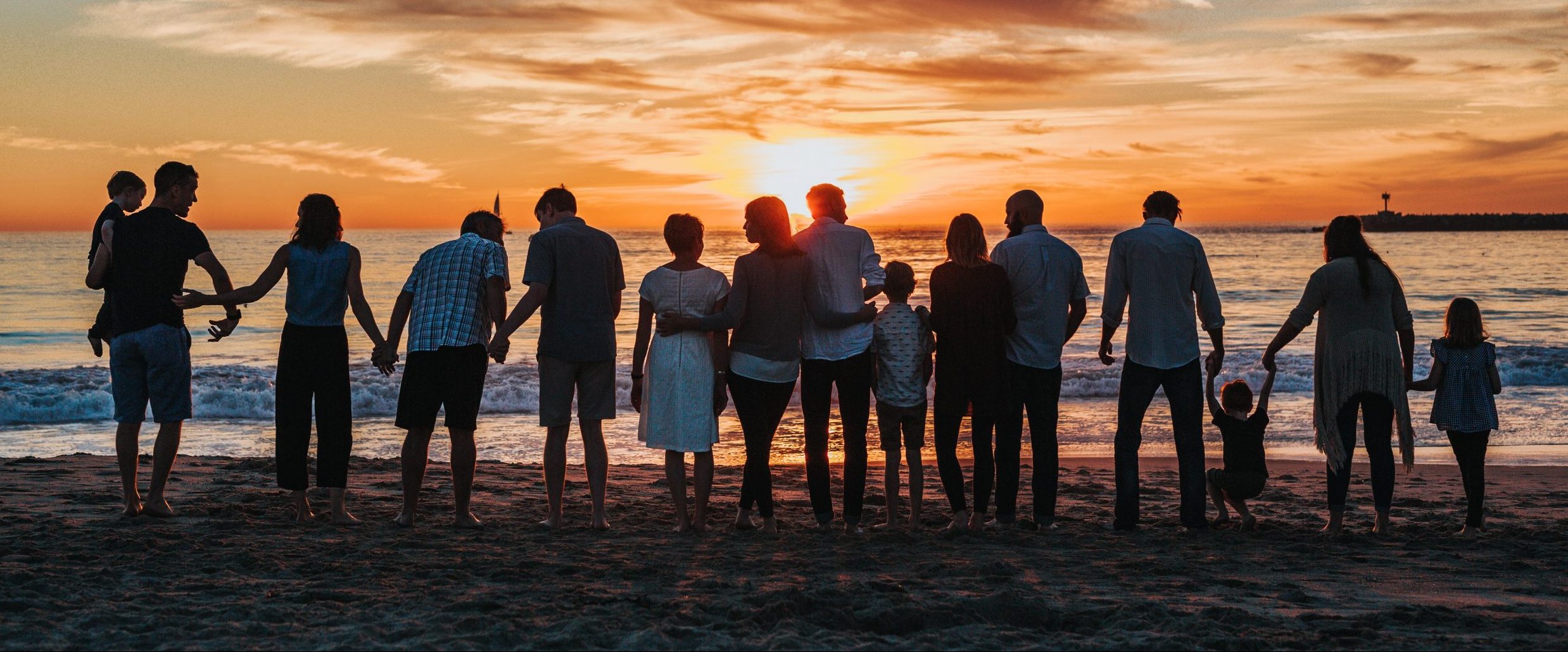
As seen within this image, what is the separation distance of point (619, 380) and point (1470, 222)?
127 m

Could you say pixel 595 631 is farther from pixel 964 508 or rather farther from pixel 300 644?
pixel 964 508

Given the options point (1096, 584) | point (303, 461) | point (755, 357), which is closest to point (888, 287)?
point (755, 357)

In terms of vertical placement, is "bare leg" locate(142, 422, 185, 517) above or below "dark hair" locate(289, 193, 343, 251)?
below

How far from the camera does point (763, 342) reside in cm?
550

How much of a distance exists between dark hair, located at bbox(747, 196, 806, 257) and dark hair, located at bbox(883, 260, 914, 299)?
46 cm

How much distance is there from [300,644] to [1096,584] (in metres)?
2.90

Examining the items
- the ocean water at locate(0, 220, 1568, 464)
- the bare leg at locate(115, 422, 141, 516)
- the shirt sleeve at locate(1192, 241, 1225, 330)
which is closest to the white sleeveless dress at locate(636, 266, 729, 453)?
the shirt sleeve at locate(1192, 241, 1225, 330)

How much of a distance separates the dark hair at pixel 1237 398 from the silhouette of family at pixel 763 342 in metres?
0.15

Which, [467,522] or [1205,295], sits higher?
[1205,295]

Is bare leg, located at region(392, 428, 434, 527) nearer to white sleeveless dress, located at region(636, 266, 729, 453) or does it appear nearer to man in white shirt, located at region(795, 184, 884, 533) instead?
white sleeveless dress, located at region(636, 266, 729, 453)

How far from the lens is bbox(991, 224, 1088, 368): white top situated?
18.8 feet

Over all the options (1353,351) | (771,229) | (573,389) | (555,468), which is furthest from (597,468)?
(1353,351)

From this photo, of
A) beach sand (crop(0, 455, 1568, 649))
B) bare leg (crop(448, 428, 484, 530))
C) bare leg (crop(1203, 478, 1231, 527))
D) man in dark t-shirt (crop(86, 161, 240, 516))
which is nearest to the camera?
beach sand (crop(0, 455, 1568, 649))

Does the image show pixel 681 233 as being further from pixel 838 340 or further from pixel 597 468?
A: pixel 597 468
